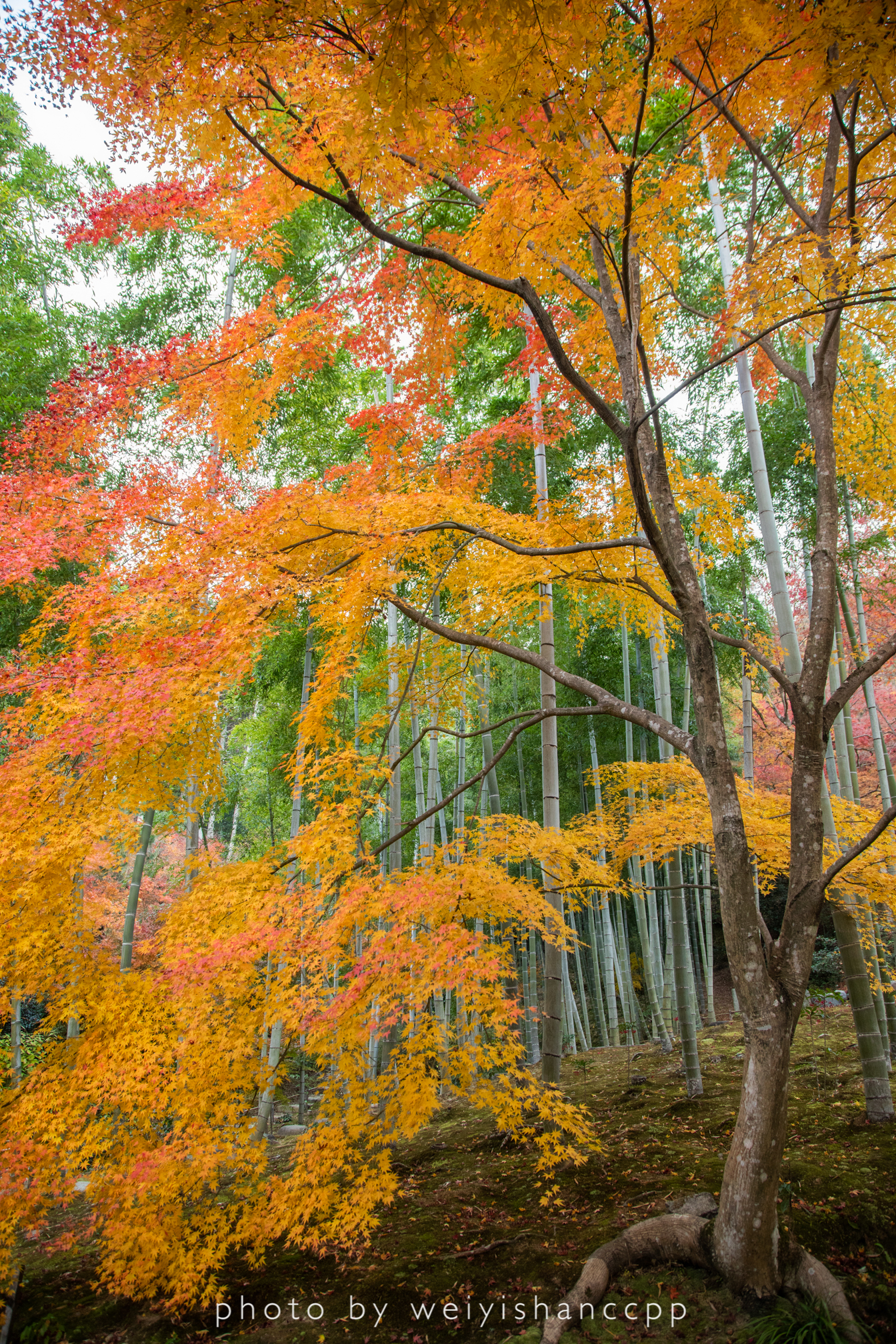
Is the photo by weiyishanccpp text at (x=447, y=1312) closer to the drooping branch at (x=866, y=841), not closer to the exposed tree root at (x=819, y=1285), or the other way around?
the exposed tree root at (x=819, y=1285)

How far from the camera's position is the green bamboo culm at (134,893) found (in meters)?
5.90

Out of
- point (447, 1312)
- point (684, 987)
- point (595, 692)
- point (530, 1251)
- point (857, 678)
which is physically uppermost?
point (595, 692)

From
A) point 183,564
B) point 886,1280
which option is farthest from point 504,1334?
point 183,564

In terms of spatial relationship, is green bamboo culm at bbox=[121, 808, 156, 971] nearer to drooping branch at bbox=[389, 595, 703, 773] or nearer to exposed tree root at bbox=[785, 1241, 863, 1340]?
drooping branch at bbox=[389, 595, 703, 773]

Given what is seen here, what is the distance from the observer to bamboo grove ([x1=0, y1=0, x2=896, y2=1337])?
2766 millimetres

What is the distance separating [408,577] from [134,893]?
4.65 m

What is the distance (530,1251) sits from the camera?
152 inches

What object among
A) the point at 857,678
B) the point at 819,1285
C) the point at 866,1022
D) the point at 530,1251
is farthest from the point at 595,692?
the point at 530,1251

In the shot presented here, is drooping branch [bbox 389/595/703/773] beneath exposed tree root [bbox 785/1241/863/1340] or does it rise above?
above

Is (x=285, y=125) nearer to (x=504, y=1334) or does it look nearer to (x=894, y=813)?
(x=894, y=813)

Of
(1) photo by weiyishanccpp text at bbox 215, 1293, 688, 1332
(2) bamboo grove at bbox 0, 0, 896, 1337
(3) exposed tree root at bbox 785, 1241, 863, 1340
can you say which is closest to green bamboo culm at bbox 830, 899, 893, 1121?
(2) bamboo grove at bbox 0, 0, 896, 1337

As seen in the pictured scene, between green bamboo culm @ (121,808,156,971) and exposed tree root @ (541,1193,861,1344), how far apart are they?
14.6 ft

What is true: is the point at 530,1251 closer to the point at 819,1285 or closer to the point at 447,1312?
the point at 447,1312

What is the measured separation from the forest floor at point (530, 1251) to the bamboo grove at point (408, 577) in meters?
0.29
